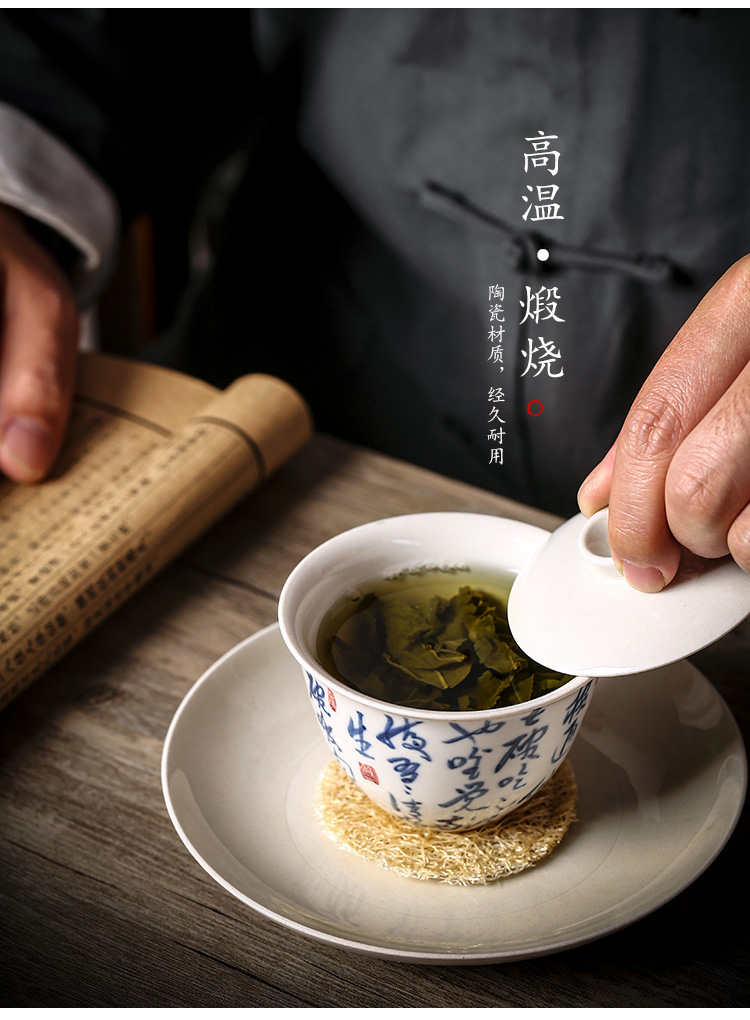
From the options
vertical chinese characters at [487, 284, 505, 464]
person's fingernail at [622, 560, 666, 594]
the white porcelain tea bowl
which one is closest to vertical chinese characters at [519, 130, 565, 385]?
vertical chinese characters at [487, 284, 505, 464]

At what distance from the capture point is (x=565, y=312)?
2.85ft

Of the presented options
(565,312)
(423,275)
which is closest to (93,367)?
(423,275)

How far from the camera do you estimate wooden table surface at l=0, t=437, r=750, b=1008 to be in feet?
1.37

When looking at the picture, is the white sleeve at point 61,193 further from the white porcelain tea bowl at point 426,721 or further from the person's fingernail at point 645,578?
the person's fingernail at point 645,578

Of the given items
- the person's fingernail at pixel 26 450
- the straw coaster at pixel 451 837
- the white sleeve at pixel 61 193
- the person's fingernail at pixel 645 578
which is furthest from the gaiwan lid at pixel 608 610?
the white sleeve at pixel 61 193

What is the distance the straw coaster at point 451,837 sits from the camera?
1.47 ft

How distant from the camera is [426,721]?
0.40m

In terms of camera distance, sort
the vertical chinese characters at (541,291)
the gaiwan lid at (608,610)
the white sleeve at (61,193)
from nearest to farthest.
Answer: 1. the gaiwan lid at (608,610)
2. the vertical chinese characters at (541,291)
3. the white sleeve at (61,193)

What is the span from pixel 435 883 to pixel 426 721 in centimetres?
11

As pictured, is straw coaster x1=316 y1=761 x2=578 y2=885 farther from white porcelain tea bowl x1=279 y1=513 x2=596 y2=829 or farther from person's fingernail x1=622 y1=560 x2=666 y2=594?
person's fingernail x1=622 y1=560 x2=666 y2=594

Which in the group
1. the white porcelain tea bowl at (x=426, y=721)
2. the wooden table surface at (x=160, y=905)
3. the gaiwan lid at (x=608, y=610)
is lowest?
→ the wooden table surface at (x=160, y=905)

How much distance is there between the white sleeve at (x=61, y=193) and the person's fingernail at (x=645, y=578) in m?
0.74

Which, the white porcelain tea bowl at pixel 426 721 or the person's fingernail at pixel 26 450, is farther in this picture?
the person's fingernail at pixel 26 450

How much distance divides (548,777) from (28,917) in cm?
29
